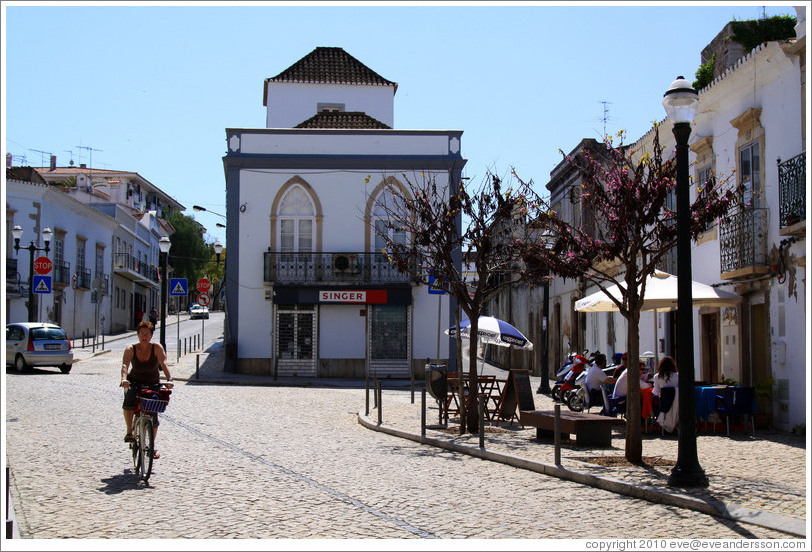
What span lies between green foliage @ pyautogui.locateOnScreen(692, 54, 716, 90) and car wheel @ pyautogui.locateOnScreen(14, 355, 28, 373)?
20812 millimetres

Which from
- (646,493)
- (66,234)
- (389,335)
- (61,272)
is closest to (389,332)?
(389,335)

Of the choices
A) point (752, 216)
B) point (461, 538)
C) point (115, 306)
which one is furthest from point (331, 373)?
point (115, 306)

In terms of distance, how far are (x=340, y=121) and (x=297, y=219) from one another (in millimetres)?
5039

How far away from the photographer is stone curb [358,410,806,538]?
7818 millimetres

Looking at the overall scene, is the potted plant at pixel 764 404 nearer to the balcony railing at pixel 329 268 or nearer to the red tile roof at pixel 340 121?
the balcony railing at pixel 329 268

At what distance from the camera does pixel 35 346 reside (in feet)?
92.0

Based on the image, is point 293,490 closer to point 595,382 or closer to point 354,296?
point 595,382

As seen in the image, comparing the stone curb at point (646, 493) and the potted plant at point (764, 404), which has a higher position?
the potted plant at point (764, 404)

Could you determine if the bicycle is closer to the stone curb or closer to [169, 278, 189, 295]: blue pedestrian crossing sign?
the stone curb

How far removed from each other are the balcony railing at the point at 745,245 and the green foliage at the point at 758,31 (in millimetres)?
5869

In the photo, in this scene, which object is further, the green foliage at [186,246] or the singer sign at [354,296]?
the green foliage at [186,246]

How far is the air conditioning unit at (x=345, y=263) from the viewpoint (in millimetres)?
31938

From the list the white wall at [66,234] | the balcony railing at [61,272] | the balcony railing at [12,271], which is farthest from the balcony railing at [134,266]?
the balcony railing at [12,271]

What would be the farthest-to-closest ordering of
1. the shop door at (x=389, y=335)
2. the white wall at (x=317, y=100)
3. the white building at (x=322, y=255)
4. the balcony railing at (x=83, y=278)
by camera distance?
the balcony railing at (x=83, y=278) < the white wall at (x=317, y=100) < the shop door at (x=389, y=335) < the white building at (x=322, y=255)
